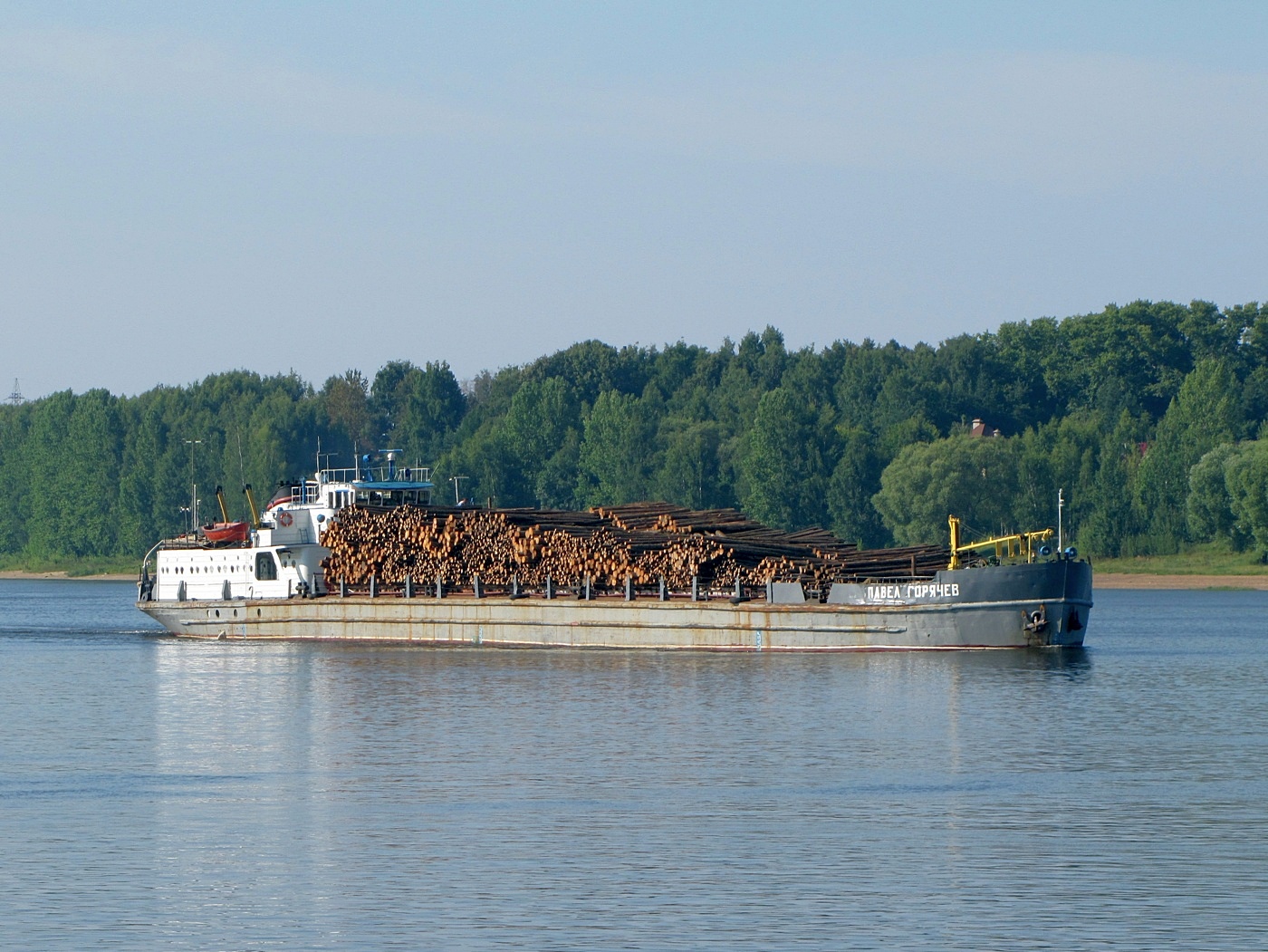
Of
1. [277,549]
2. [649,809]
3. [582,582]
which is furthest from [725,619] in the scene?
[649,809]

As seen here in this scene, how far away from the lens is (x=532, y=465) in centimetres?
16050

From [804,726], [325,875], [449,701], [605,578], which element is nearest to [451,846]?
[325,875]

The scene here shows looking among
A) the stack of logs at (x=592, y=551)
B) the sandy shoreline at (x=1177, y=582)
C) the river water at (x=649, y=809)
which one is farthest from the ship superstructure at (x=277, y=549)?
the sandy shoreline at (x=1177, y=582)

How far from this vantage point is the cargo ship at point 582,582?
52.3 metres

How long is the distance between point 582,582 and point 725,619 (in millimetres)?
6343

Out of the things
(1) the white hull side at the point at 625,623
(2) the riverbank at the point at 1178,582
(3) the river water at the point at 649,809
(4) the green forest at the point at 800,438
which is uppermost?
(4) the green forest at the point at 800,438

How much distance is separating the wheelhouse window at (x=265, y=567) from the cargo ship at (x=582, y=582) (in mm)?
63

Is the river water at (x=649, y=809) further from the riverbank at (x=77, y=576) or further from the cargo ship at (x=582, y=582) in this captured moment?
the riverbank at (x=77, y=576)

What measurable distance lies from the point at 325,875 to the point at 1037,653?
3190 centimetres

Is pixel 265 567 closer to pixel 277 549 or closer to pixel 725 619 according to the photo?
pixel 277 549

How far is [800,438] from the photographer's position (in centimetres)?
14088

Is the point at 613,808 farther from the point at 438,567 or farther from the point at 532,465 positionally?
the point at 532,465

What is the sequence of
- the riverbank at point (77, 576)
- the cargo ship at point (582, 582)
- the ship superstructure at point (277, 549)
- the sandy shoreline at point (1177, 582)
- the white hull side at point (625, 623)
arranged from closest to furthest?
1. the white hull side at point (625, 623)
2. the cargo ship at point (582, 582)
3. the ship superstructure at point (277, 549)
4. the sandy shoreline at point (1177, 582)
5. the riverbank at point (77, 576)

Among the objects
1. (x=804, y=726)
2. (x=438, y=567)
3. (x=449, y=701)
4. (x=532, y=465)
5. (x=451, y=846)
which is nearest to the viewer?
(x=451, y=846)
